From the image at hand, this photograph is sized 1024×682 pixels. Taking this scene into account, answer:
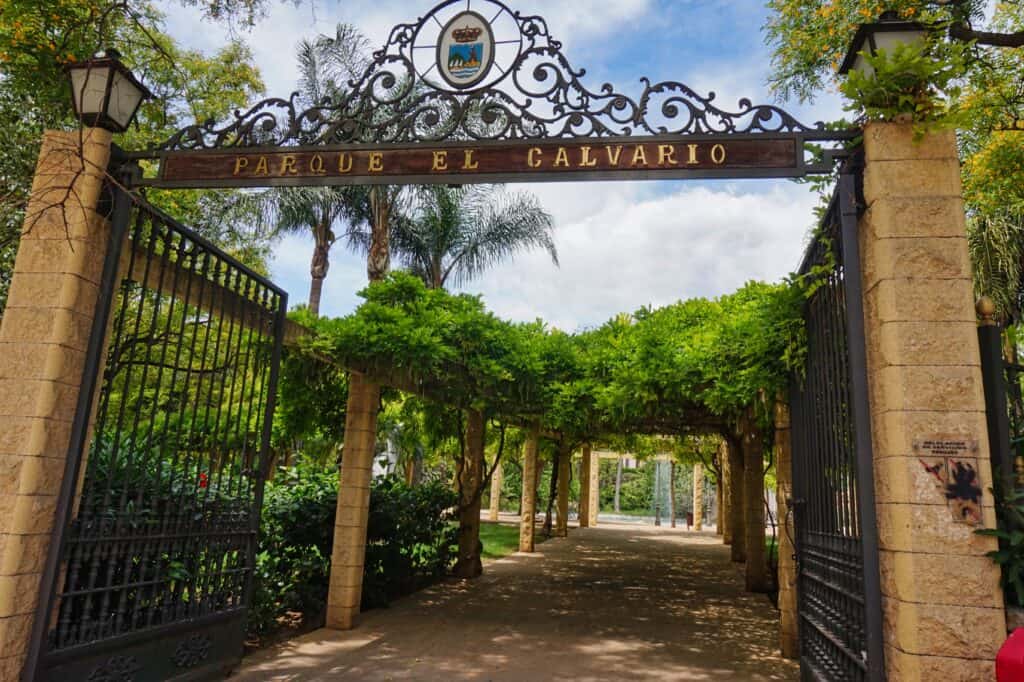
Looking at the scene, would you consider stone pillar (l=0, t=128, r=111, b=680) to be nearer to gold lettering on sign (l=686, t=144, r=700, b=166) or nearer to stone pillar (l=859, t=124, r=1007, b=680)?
gold lettering on sign (l=686, t=144, r=700, b=166)

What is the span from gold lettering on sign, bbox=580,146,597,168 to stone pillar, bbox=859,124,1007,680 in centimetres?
155

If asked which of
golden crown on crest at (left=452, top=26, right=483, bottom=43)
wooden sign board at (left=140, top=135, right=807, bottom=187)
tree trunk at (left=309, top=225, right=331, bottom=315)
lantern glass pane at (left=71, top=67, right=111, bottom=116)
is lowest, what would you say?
wooden sign board at (left=140, top=135, right=807, bottom=187)

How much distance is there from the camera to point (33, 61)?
7.19 m

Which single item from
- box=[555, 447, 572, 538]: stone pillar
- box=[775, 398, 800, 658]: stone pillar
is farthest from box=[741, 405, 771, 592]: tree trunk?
box=[555, 447, 572, 538]: stone pillar

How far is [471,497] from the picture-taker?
474 inches

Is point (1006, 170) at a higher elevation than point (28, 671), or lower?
higher

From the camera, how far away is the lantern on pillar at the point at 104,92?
428cm

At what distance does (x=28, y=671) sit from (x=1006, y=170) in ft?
34.6

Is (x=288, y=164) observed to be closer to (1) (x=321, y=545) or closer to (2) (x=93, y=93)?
(2) (x=93, y=93)

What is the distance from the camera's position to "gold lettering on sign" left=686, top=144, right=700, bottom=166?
4.19 metres

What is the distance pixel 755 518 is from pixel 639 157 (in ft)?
28.9

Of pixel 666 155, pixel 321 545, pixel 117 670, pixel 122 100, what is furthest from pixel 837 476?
pixel 321 545

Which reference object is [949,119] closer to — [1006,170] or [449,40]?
[449,40]

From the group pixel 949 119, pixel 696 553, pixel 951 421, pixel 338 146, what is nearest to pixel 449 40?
pixel 338 146
